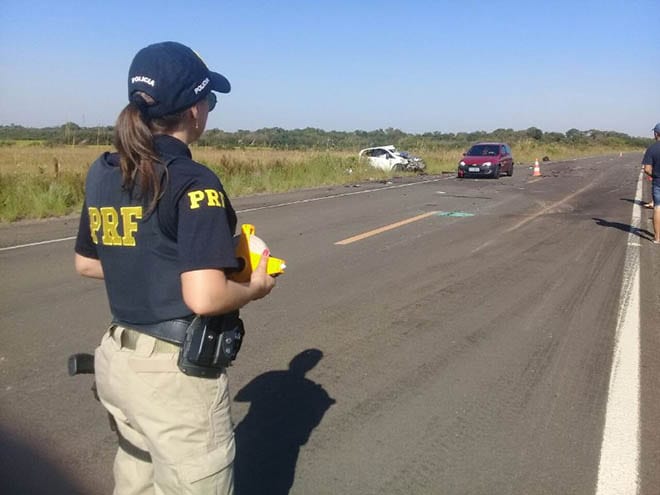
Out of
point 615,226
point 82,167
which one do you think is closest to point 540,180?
A: point 615,226

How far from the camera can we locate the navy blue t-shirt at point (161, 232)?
69.1 inches

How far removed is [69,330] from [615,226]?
11012 mm

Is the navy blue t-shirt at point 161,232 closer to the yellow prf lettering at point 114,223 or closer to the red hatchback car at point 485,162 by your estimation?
the yellow prf lettering at point 114,223

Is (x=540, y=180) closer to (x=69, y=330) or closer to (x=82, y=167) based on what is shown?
(x=82, y=167)

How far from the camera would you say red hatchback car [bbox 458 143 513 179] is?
26562 mm

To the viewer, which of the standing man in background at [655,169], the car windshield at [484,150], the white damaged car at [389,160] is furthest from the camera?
the white damaged car at [389,160]

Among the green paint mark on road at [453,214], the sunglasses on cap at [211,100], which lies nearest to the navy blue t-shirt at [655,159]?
the green paint mark on road at [453,214]

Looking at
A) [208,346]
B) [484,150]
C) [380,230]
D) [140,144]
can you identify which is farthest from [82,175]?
[484,150]

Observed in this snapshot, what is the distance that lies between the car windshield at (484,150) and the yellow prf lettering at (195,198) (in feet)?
89.4

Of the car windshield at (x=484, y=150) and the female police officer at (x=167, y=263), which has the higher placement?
the car windshield at (x=484, y=150)

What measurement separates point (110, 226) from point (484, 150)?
2785 cm

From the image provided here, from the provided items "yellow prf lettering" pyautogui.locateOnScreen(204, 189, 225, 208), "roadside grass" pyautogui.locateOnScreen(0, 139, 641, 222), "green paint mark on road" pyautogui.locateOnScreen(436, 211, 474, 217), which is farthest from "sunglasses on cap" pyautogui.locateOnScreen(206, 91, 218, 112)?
"green paint mark on road" pyautogui.locateOnScreen(436, 211, 474, 217)

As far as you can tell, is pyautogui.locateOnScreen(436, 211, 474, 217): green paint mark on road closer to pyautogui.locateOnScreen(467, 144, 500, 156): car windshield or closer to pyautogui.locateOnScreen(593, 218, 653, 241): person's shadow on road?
pyautogui.locateOnScreen(593, 218, 653, 241): person's shadow on road

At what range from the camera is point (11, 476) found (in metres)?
3.20
